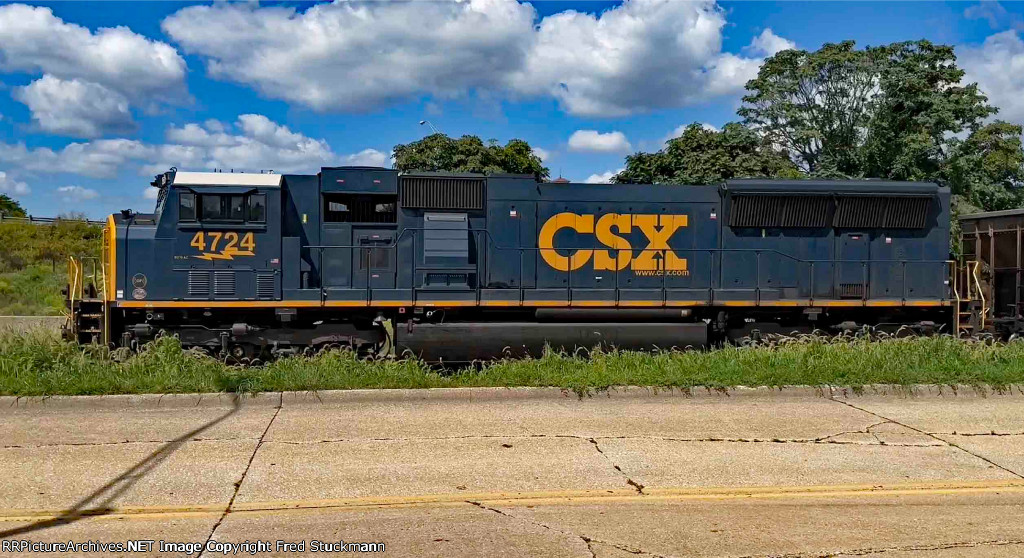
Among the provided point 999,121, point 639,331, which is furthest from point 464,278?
point 999,121

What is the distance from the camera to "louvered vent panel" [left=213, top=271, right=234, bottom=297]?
11883 millimetres

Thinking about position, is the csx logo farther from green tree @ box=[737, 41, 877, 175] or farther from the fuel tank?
green tree @ box=[737, 41, 877, 175]

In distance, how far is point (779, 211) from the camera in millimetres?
13391

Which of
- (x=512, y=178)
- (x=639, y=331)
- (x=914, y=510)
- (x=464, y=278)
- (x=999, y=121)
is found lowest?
(x=914, y=510)

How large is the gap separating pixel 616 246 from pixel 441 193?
10.3ft

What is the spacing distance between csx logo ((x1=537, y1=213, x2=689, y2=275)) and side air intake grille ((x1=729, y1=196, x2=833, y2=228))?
1.33 metres

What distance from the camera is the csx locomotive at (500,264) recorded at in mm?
11883

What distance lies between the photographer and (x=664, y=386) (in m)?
9.62

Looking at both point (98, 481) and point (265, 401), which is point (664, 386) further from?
point (98, 481)

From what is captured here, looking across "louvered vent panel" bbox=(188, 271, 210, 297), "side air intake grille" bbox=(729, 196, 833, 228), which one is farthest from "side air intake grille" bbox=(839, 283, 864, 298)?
"louvered vent panel" bbox=(188, 271, 210, 297)

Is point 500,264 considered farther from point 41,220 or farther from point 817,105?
point 41,220

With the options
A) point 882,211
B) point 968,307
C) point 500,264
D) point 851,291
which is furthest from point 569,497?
point 968,307

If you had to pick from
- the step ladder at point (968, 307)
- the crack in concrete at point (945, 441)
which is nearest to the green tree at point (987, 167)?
the step ladder at point (968, 307)

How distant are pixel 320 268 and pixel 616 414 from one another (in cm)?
Answer: 599
